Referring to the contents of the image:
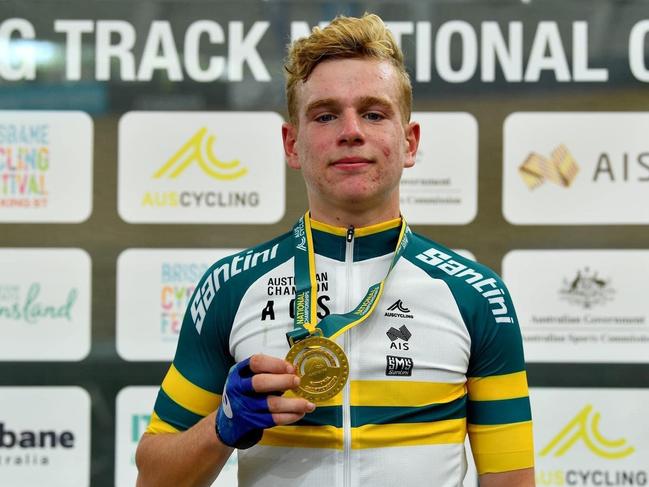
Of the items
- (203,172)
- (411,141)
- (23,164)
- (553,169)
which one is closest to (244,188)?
(203,172)

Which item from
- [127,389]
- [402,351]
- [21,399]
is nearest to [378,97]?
[402,351]

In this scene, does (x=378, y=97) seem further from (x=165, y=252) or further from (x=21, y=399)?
Answer: (x=21, y=399)

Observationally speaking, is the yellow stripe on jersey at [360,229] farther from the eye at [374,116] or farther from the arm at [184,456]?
the arm at [184,456]

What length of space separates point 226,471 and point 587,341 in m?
1.09

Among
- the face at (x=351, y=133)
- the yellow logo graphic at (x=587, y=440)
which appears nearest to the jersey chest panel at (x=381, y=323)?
the face at (x=351, y=133)

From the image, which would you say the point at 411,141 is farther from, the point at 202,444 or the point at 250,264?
the point at 202,444

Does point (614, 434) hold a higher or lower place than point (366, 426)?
lower

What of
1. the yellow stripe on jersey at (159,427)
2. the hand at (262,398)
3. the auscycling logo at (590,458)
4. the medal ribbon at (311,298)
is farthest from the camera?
the auscycling logo at (590,458)

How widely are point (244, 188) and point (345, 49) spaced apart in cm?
119

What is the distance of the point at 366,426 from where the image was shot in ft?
3.66

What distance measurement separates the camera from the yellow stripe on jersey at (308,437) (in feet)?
3.63

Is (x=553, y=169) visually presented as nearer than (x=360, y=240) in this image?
No

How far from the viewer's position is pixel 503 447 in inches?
46.6

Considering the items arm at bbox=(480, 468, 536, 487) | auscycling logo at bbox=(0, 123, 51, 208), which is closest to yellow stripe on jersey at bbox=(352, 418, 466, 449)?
arm at bbox=(480, 468, 536, 487)
